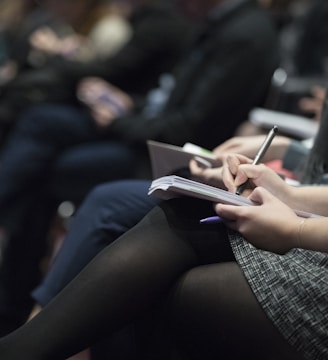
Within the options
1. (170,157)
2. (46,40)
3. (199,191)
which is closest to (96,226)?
(170,157)

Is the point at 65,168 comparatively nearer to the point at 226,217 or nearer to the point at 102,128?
the point at 102,128

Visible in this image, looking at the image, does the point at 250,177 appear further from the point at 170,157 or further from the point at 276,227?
the point at 170,157

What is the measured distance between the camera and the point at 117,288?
101 cm

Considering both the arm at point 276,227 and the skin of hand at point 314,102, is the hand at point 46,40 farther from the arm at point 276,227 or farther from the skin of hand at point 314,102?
the arm at point 276,227

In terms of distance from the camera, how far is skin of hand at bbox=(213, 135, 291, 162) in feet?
4.55

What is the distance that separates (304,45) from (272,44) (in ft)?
3.88

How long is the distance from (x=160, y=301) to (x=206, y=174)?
31cm

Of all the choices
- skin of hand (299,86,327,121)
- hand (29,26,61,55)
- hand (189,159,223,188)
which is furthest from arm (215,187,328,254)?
hand (29,26,61,55)

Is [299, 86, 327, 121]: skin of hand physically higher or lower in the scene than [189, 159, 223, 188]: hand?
higher

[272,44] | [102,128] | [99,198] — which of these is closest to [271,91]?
[272,44]

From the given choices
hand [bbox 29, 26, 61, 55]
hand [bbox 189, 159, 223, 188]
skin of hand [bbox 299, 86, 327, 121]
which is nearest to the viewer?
hand [bbox 189, 159, 223, 188]

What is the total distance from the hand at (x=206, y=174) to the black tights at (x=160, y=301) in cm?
21

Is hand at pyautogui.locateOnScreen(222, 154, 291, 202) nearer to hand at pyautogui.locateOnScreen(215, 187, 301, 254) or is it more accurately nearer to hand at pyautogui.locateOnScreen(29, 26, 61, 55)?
hand at pyautogui.locateOnScreen(215, 187, 301, 254)

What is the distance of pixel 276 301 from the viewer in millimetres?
967
